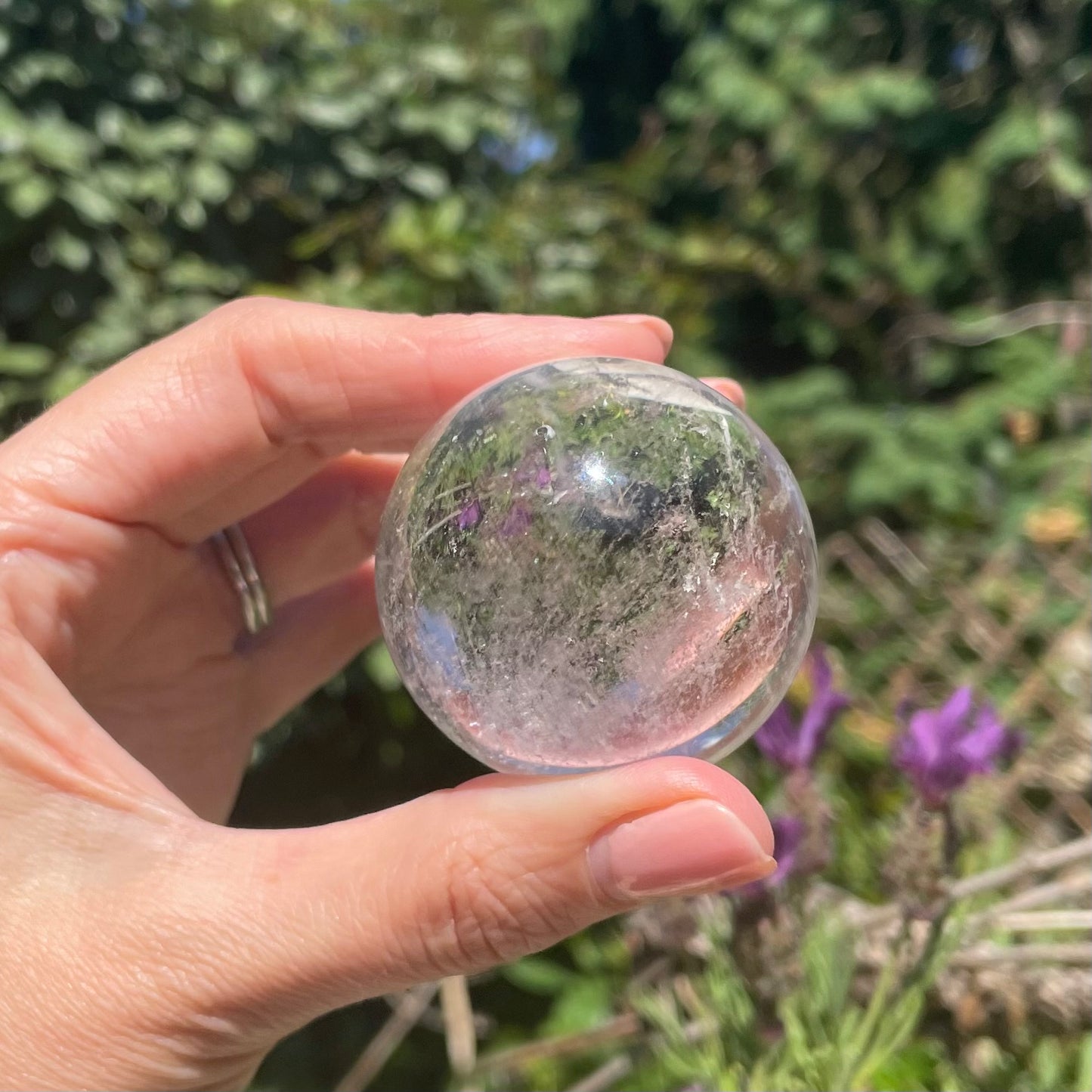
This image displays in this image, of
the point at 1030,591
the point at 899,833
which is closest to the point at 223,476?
the point at 899,833

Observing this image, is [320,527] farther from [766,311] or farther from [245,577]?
[766,311]

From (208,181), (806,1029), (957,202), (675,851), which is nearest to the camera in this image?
(675,851)

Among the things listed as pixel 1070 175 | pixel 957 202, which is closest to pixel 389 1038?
pixel 957 202

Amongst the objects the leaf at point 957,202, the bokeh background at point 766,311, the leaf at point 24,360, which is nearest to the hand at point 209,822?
the bokeh background at point 766,311

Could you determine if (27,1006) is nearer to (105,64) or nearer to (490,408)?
(490,408)

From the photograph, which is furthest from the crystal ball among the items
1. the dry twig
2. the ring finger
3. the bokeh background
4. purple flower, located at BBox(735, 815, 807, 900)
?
the dry twig

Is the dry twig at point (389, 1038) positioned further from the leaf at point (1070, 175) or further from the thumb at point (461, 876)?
the leaf at point (1070, 175)
